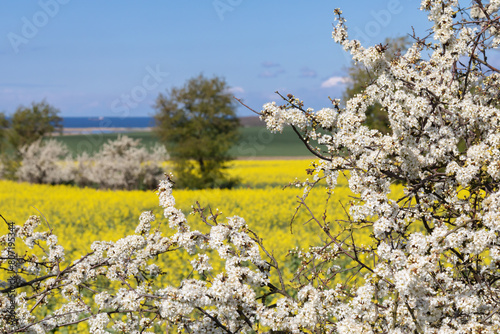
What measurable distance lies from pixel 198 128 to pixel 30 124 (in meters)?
13.7

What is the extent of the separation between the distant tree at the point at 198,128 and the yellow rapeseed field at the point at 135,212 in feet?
11.6

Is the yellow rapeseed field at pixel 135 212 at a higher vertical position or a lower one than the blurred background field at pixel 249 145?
lower

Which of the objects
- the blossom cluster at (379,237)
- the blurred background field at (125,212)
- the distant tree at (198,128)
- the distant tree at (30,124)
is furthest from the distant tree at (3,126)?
the blossom cluster at (379,237)

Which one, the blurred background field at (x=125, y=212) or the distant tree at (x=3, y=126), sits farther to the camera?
the distant tree at (x=3, y=126)

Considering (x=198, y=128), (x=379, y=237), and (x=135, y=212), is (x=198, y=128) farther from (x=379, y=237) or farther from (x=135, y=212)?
(x=379, y=237)

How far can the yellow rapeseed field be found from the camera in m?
11.1

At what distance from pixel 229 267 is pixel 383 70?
2210 millimetres

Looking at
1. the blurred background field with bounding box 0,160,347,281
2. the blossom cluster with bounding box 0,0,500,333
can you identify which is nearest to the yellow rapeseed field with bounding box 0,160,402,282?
the blurred background field with bounding box 0,160,347,281

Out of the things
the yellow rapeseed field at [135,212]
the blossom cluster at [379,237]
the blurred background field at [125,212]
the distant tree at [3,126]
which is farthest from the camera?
the distant tree at [3,126]

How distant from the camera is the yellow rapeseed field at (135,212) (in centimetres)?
1115

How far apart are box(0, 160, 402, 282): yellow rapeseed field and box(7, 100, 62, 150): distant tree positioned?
8.17 metres

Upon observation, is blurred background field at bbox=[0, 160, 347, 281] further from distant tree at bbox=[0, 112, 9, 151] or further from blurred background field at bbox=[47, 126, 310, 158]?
distant tree at bbox=[0, 112, 9, 151]

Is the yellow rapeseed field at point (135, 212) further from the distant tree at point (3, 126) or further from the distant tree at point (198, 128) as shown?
the distant tree at point (3, 126)

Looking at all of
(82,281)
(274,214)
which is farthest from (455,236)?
(274,214)
